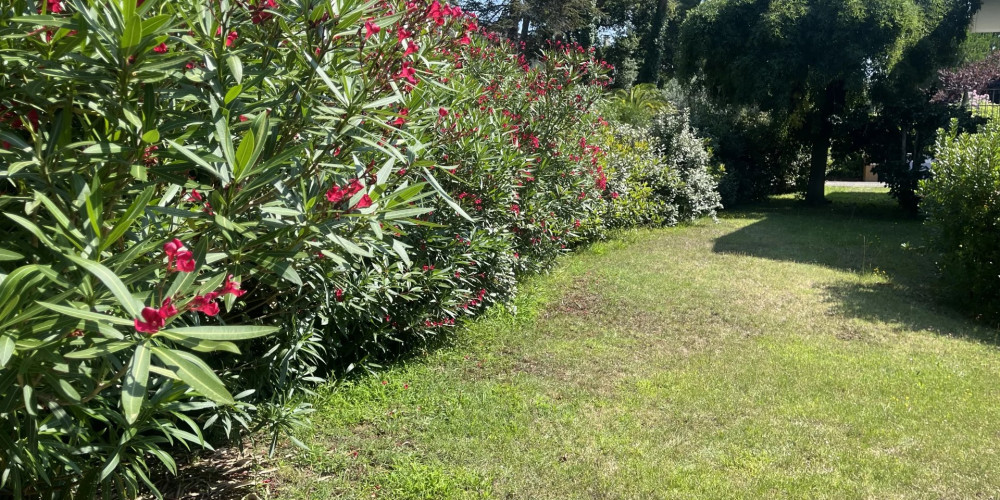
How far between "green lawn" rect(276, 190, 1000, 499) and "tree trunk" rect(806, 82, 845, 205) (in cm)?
921

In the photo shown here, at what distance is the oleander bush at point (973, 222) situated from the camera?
285 inches

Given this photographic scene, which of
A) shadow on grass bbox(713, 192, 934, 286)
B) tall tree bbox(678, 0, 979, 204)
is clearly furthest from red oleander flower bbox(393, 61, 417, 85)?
tall tree bbox(678, 0, 979, 204)

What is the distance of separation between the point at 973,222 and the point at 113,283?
8.30 meters

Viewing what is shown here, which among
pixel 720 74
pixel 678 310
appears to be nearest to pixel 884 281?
pixel 678 310

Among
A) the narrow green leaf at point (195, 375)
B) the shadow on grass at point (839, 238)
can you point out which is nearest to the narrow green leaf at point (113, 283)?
the narrow green leaf at point (195, 375)

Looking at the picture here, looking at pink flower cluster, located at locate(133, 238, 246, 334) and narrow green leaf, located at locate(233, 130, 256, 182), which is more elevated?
narrow green leaf, located at locate(233, 130, 256, 182)

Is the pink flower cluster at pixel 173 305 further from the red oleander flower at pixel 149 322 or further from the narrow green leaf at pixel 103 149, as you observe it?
the narrow green leaf at pixel 103 149

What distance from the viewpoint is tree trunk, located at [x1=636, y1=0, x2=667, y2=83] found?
30594 millimetres

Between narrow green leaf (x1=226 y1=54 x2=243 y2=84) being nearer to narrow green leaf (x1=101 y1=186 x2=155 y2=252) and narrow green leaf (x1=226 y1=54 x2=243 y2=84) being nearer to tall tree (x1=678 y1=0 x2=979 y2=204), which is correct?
narrow green leaf (x1=101 y1=186 x2=155 y2=252)

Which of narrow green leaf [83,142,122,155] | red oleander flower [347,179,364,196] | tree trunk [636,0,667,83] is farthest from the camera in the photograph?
tree trunk [636,0,667,83]

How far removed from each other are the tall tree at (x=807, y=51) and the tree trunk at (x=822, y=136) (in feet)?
0.08

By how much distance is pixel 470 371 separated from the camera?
533cm

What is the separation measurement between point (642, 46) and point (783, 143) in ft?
52.4

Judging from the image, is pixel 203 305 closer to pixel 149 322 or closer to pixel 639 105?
pixel 149 322
